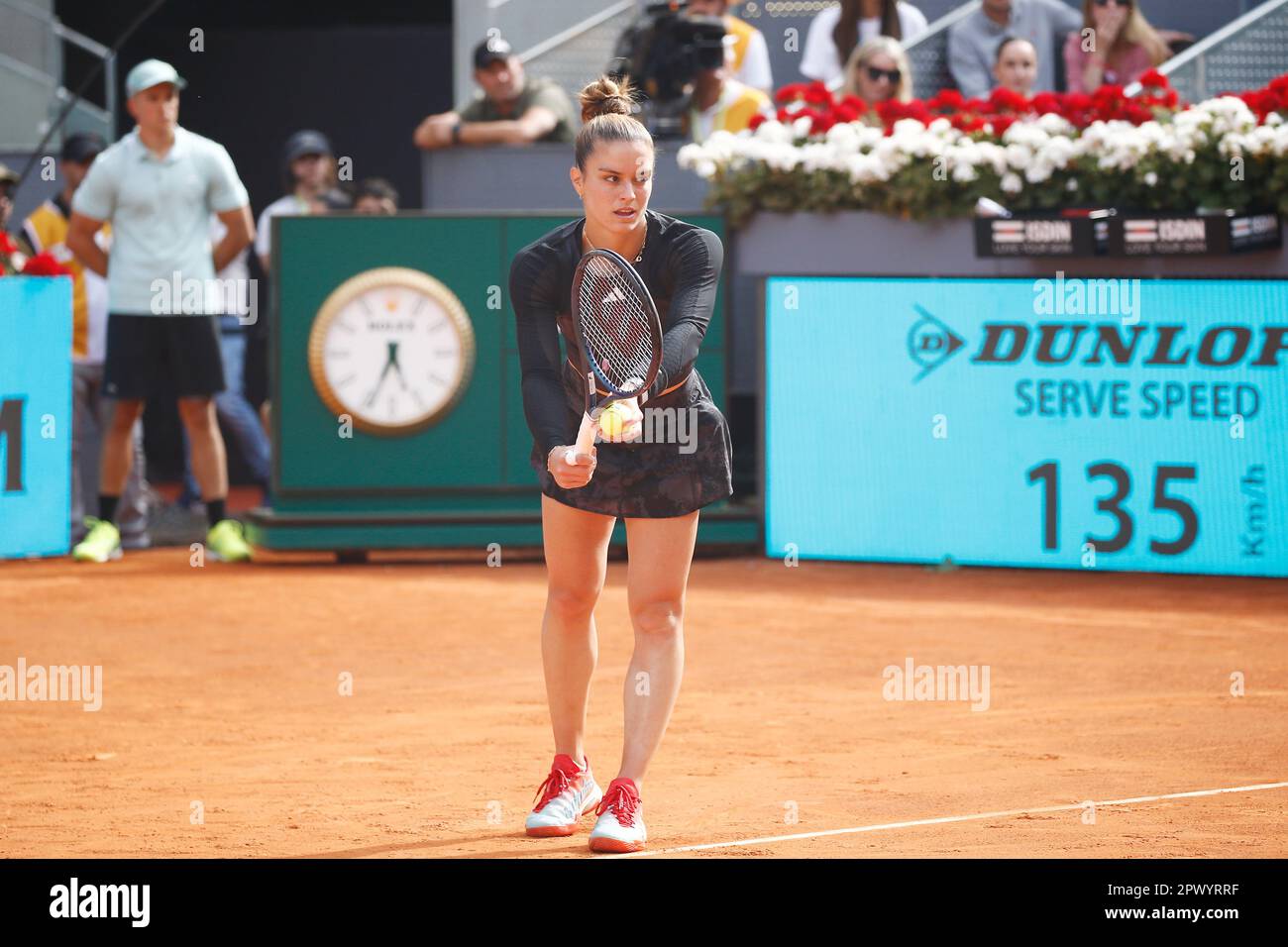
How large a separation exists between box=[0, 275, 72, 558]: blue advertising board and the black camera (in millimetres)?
3398

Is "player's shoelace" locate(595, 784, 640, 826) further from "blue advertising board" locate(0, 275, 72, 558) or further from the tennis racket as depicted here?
"blue advertising board" locate(0, 275, 72, 558)

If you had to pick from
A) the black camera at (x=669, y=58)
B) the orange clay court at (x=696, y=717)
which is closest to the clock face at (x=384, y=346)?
the orange clay court at (x=696, y=717)

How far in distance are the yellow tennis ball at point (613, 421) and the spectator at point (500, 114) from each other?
7.58 metres

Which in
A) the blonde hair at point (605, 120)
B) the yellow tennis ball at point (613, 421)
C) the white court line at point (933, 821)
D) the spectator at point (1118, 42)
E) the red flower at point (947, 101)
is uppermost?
the spectator at point (1118, 42)

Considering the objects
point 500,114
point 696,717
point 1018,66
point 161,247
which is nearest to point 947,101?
point 1018,66

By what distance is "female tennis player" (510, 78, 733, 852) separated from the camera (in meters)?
4.84

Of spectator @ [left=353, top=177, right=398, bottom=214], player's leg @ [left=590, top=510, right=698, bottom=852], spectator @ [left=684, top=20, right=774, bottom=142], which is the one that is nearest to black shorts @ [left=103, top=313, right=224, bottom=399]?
spectator @ [left=353, top=177, right=398, bottom=214]

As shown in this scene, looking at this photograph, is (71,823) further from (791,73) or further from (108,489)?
(791,73)

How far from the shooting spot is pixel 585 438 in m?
4.70

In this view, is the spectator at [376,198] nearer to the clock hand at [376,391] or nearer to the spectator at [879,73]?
the clock hand at [376,391]

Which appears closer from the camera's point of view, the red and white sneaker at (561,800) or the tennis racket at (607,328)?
the tennis racket at (607,328)

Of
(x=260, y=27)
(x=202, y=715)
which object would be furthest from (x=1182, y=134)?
(x=260, y=27)

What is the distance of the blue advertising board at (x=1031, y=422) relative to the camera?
31.5 ft

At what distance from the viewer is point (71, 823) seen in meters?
Result: 5.20
